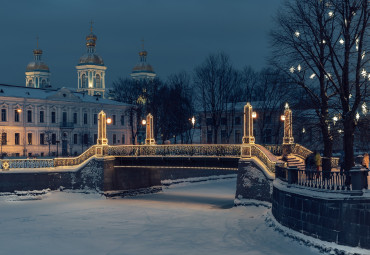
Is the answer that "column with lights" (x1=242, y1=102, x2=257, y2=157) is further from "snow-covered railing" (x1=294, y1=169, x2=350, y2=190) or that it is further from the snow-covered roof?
the snow-covered roof

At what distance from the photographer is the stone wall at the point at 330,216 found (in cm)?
2050

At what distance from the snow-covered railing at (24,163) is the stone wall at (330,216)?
2474cm

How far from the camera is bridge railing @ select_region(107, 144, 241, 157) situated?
36906mm

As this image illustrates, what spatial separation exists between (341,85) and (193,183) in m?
29.9

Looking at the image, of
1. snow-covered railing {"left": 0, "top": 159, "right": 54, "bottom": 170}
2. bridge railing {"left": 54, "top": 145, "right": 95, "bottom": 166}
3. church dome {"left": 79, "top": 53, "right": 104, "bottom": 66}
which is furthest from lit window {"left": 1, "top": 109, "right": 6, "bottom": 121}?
church dome {"left": 79, "top": 53, "right": 104, "bottom": 66}

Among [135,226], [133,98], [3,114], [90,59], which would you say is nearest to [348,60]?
[135,226]

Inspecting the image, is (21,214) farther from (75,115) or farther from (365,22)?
(75,115)

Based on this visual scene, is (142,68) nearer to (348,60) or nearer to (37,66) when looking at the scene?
(37,66)

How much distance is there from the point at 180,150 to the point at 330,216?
18.7 metres

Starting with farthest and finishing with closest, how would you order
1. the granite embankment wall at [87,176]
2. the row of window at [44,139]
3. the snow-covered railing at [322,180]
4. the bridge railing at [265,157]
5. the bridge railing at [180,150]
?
the row of window at [44,139] < the granite embankment wall at [87,176] < the bridge railing at [180,150] < the bridge railing at [265,157] < the snow-covered railing at [322,180]

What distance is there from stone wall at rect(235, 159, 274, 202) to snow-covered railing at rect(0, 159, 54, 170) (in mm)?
17082

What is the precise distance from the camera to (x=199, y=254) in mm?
23781

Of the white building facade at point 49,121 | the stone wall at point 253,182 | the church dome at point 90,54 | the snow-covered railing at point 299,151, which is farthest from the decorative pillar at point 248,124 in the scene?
the church dome at point 90,54

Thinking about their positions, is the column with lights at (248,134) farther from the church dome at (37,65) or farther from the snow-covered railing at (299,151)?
the church dome at (37,65)
